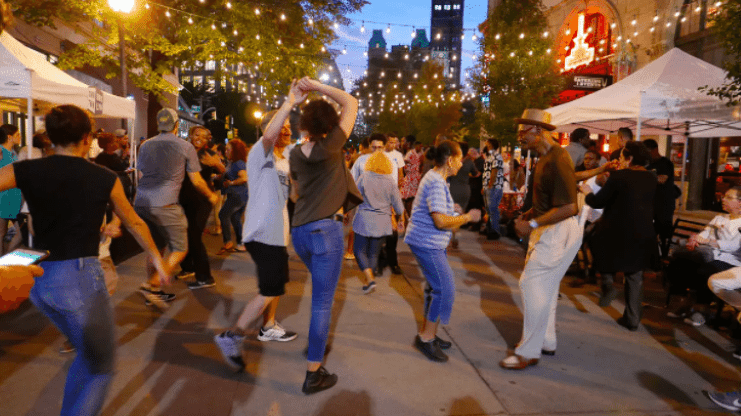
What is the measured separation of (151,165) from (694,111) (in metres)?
6.91

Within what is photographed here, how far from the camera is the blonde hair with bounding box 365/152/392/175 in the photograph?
21.2 ft

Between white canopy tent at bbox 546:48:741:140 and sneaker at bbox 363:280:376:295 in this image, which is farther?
white canopy tent at bbox 546:48:741:140

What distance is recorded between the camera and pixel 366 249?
6.56 meters

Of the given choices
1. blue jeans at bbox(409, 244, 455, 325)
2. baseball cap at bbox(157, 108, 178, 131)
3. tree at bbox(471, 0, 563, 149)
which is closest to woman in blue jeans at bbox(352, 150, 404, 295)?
blue jeans at bbox(409, 244, 455, 325)

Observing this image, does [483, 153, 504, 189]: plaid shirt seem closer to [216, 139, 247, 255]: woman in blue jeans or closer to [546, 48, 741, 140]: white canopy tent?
[546, 48, 741, 140]: white canopy tent

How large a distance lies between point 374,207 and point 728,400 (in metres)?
3.98

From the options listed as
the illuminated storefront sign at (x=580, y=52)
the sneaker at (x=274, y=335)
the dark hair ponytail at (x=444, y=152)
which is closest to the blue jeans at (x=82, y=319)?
the sneaker at (x=274, y=335)

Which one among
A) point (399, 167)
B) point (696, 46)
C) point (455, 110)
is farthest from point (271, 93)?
point (455, 110)

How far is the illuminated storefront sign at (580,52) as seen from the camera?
66.1 feet

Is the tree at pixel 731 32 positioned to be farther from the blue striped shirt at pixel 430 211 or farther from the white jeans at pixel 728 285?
the blue striped shirt at pixel 430 211

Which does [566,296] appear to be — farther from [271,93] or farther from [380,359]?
[271,93]

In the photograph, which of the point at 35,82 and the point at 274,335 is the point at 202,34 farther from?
the point at 274,335

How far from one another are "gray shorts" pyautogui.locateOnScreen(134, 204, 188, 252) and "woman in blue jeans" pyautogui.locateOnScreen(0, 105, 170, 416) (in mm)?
2973

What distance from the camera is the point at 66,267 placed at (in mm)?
2365
